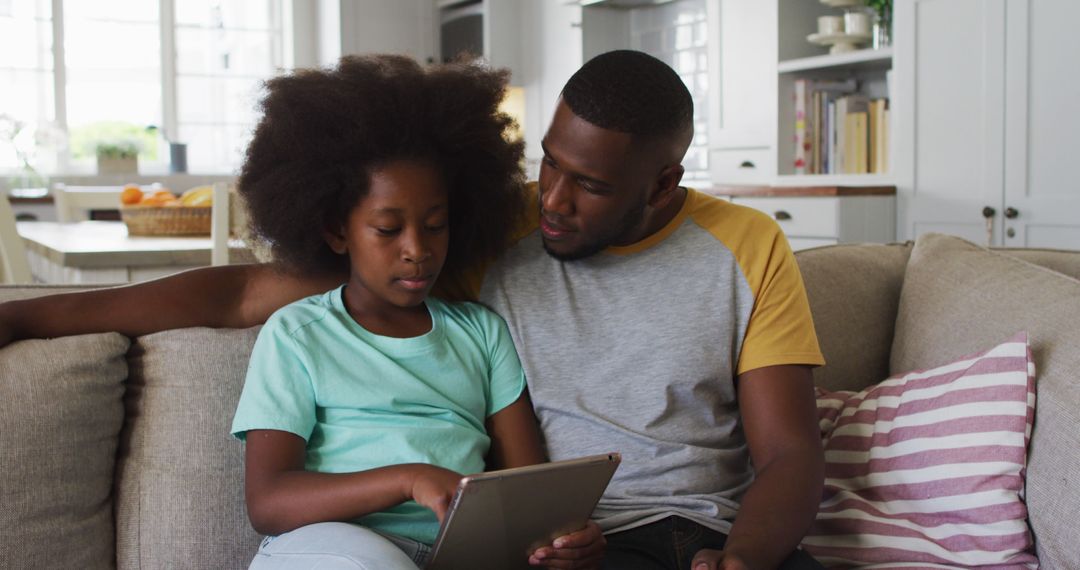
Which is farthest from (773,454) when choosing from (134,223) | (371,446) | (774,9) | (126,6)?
(126,6)

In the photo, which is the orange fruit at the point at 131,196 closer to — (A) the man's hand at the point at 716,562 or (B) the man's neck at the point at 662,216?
(B) the man's neck at the point at 662,216

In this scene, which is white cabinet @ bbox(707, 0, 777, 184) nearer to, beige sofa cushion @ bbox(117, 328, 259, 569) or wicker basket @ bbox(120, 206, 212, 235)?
wicker basket @ bbox(120, 206, 212, 235)

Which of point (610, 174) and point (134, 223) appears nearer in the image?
point (610, 174)

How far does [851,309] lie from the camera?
72.9 inches

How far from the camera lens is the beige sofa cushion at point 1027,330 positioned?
4.54 ft

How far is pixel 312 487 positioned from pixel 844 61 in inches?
139

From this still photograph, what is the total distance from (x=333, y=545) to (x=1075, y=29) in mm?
3209

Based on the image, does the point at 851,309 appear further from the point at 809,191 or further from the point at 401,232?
the point at 809,191

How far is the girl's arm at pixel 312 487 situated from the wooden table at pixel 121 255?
108cm

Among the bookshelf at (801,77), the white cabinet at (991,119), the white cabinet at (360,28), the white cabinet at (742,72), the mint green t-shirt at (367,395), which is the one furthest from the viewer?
the white cabinet at (360,28)

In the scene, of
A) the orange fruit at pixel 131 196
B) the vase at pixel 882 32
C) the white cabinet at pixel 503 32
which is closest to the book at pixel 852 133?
the vase at pixel 882 32

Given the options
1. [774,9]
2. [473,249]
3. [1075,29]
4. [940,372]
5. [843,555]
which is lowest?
[843,555]

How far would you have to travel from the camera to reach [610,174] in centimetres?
134

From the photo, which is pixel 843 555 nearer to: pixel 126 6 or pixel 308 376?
pixel 308 376
